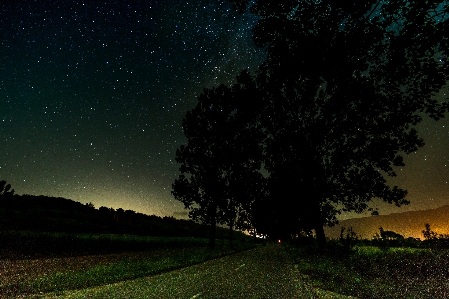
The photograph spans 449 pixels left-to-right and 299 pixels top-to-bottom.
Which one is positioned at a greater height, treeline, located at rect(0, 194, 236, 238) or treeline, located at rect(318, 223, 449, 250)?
treeline, located at rect(0, 194, 236, 238)

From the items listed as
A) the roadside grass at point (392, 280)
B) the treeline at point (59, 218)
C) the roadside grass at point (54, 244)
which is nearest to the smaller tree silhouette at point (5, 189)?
the treeline at point (59, 218)

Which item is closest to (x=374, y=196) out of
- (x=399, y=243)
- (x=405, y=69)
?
(x=399, y=243)

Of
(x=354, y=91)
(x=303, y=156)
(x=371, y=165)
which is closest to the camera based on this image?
(x=354, y=91)

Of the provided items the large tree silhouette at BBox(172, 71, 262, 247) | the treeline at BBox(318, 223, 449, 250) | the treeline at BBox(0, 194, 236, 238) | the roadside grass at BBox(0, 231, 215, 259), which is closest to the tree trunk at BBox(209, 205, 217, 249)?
the large tree silhouette at BBox(172, 71, 262, 247)

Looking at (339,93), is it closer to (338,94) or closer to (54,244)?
(338,94)

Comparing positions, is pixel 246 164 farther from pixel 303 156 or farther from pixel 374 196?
pixel 374 196

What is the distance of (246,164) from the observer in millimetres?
33312

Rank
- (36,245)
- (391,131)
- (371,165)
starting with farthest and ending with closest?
(36,245) → (371,165) → (391,131)

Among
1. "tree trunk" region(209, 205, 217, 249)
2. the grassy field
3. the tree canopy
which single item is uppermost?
the tree canopy

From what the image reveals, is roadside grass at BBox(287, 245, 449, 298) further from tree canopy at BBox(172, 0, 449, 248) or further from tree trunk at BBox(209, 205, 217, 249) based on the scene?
tree trunk at BBox(209, 205, 217, 249)

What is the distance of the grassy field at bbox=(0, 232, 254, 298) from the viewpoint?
396 inches

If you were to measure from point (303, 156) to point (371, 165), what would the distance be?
475 centimetres

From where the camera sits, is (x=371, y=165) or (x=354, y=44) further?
(x=371, y=165)

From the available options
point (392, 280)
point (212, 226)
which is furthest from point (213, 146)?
point (392, 280)
